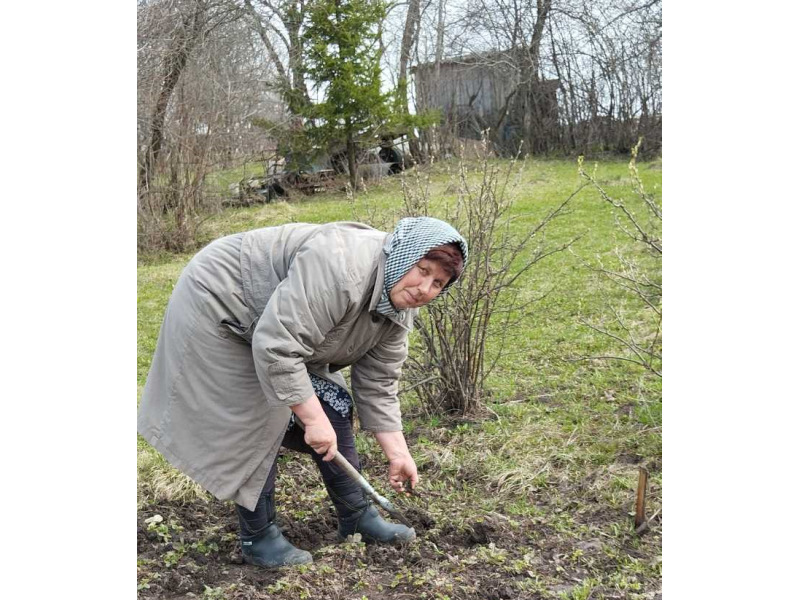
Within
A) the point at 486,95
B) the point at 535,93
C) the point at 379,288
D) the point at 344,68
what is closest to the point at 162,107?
the point at 344,68

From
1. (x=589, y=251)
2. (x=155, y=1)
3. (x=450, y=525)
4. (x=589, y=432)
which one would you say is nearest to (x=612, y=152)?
(x=589, y=251)

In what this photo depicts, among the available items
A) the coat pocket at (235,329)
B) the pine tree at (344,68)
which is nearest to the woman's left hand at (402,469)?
the coat pocket at (235,329)

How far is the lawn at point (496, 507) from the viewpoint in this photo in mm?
2486

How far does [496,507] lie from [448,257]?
1289 millimetres

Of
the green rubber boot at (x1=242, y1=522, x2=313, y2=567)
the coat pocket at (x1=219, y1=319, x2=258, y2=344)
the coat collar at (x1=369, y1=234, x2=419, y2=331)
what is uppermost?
the coat collar at (x1=369, y1=234, x2=419, y2=331)

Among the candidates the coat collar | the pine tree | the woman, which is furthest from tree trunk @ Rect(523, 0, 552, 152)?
the coat collar

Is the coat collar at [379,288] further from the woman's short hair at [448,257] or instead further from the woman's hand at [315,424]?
the woman's hand at [315,424]

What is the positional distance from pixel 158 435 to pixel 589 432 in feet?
6.98

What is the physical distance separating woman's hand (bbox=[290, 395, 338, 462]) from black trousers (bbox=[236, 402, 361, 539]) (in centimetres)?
29

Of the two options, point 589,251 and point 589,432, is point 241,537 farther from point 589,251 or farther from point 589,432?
point 589,251

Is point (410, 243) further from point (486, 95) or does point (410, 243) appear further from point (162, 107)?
point (486, 95)

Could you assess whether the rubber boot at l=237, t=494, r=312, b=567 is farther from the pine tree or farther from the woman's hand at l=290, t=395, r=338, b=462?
the pine tree

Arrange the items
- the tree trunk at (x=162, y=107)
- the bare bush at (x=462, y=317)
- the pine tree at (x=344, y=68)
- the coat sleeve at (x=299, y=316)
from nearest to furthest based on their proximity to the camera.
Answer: the coat sleeve at (x=299, y=316) < the bare bush at (x=462, y=317) < the tree trunk at (x=162, y=107) < the pine tree at (x=344, y=68)

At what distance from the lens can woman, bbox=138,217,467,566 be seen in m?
2.16
